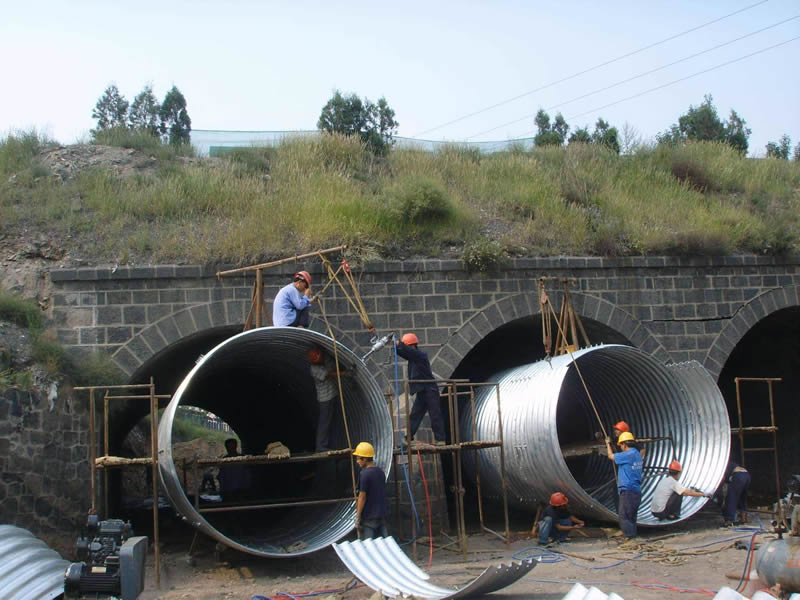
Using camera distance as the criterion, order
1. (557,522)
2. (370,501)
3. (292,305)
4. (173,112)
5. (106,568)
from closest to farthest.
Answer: (106,568)
(370,501)
(557,522)
(292,305)
(173,112)

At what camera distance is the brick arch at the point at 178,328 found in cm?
1150

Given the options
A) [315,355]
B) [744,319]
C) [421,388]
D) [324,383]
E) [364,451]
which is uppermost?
[744,319]

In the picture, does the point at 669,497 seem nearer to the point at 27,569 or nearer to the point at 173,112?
the point at 27,569

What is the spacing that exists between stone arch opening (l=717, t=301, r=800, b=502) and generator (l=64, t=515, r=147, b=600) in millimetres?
11094

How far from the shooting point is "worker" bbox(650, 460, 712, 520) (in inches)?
428

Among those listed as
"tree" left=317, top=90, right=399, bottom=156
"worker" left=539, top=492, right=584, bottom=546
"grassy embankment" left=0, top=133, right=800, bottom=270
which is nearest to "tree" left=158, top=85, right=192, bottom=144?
"tree" left=317, top=90, right=399, bottom=156

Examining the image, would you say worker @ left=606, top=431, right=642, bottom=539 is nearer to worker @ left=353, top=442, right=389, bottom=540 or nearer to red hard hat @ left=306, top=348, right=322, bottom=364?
worker @ left=353, top=442, right=389, bottom=540

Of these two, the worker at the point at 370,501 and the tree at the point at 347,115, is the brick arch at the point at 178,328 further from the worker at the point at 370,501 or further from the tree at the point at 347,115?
the tree at the point at 347,115

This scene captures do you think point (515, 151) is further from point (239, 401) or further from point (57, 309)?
point (57, 309)

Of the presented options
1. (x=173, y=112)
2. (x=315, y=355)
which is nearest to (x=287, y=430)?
(x=315, y=355)

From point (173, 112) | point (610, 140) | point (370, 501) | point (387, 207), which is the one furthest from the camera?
point (173, 112)

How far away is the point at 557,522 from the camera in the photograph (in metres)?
10.7

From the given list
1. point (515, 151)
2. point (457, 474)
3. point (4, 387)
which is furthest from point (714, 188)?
point (4, 387)

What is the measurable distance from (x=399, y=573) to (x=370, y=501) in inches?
57.1
